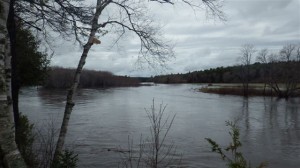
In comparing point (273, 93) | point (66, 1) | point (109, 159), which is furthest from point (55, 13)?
point (273, 93)

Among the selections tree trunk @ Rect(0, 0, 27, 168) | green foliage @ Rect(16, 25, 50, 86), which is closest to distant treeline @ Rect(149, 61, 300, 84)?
green foliage @ Rect(16, 25, 50, 86)

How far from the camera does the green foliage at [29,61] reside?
14855mm

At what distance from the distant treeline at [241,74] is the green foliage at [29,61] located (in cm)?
585

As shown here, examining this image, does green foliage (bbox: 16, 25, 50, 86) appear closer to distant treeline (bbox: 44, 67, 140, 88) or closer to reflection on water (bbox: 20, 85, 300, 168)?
reflection on water (bbox: 20, 85, 300, 168)

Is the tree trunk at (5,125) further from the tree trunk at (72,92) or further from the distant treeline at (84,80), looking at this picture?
the distant treeline at (84,80)

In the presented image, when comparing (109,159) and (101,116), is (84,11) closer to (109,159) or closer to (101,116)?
(109,159)

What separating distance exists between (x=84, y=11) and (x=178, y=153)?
8.68 meters

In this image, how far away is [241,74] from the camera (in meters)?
78.2

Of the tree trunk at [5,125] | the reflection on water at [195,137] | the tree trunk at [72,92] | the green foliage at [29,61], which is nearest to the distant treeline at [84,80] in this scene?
the reflection on water at [195,137]

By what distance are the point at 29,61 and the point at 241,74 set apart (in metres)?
67.5

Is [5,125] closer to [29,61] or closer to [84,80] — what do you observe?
[29,61]

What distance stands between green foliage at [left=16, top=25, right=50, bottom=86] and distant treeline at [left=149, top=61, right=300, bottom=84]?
19.2 feet

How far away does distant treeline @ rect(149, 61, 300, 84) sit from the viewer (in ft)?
210

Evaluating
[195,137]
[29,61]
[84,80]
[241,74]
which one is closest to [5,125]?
[29,61]
